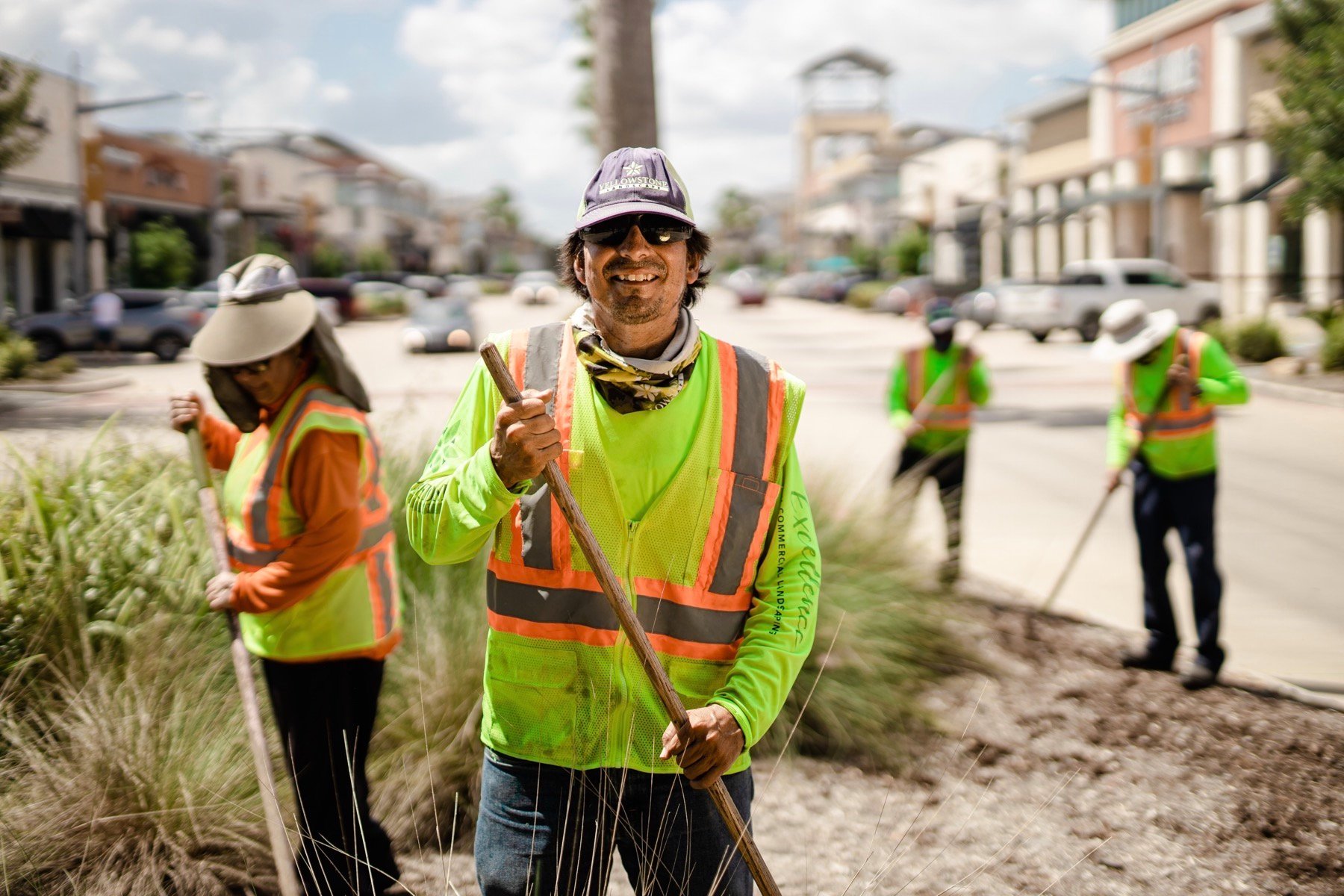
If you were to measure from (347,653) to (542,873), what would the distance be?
107 cm

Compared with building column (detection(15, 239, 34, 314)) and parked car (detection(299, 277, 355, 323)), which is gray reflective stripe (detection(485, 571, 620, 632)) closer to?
building column (detection(15, 239, 34, 314))

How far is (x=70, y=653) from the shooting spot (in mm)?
3525

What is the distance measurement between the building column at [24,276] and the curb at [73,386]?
63.2 feet

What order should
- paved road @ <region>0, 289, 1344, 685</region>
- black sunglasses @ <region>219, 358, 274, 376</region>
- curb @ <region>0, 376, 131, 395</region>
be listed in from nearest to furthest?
black sunglasses @ <region>219, 358, 274, 376</region>, paved road @ <region>0, 289, 1344, 685</region>, curb @ <region>0, 376, 131, 395</region>

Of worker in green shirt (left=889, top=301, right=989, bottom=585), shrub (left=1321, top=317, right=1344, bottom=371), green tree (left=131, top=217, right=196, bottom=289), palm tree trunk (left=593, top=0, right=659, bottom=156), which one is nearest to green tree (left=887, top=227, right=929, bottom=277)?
green tree (left=131, top=217, right=196, bottom=289)

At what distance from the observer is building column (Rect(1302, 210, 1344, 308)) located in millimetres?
30719

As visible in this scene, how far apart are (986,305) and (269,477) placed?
3157 centimetres

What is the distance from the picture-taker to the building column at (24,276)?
114 ft

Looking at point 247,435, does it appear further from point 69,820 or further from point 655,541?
point 655,541

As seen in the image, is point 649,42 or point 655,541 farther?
point 649,42

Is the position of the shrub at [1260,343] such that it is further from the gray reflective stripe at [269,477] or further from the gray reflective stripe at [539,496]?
the gray reflective stripe at [539,496]

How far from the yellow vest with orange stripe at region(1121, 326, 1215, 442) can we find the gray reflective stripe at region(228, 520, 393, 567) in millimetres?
3836

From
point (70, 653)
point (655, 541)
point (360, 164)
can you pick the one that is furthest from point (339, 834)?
point (360, 164)

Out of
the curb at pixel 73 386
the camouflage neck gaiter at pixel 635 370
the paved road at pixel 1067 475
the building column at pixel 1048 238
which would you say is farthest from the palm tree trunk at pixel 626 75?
the building column at pixel 1048 238
